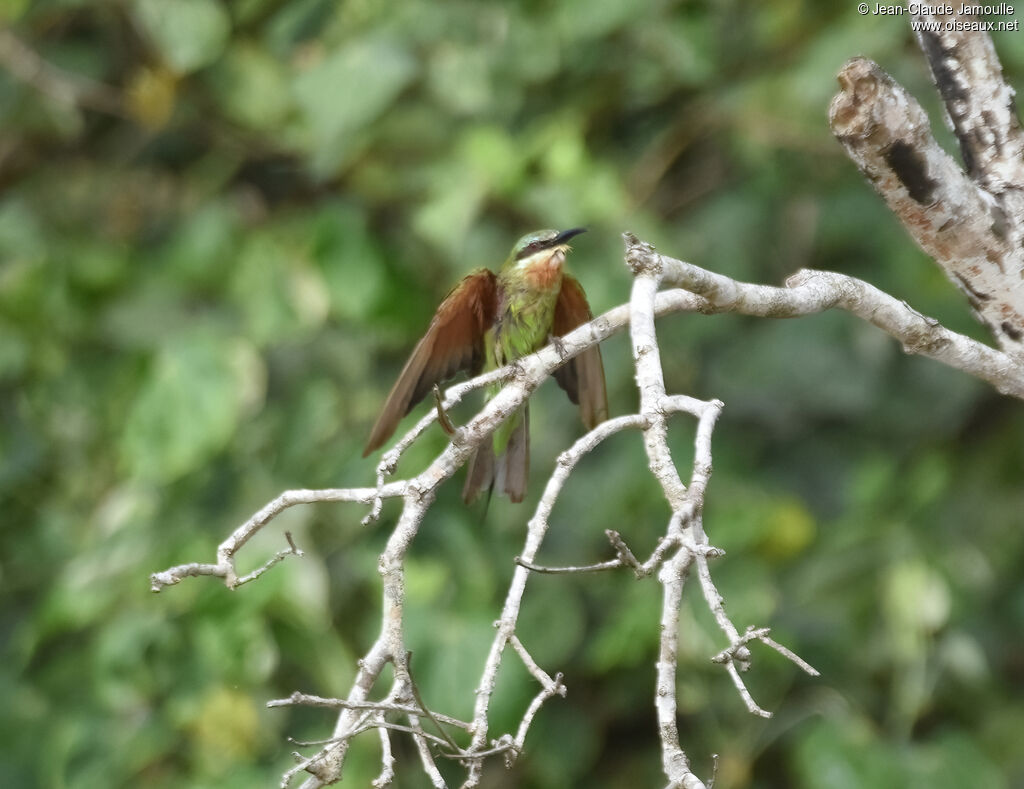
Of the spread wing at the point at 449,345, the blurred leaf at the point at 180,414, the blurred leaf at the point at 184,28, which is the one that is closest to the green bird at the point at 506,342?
the spread wing at the point at 449,345

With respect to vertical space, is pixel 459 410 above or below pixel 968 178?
above

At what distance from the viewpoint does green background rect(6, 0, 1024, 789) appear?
8.02 ft

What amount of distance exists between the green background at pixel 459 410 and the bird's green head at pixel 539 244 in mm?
230

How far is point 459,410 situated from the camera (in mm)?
2559

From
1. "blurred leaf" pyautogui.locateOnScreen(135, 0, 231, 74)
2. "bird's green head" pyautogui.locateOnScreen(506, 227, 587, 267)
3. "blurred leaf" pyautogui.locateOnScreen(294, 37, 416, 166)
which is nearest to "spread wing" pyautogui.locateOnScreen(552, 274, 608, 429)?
"bird's green head" pyautogui.locateOnScreen(506, 227, 587, 267)

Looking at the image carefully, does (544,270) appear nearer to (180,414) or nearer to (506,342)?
(506,342)

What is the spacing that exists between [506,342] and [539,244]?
26cm

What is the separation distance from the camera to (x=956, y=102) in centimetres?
150

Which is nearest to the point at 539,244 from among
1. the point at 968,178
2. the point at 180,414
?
the point at 180,414

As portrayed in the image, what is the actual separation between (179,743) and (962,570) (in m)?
1.72

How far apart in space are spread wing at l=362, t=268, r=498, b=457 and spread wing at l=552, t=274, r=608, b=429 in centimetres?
14

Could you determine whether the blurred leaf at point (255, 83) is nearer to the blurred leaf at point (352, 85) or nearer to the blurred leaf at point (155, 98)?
the blurred leaf at point (155, 98)

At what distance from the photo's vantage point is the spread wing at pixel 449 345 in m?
1.68

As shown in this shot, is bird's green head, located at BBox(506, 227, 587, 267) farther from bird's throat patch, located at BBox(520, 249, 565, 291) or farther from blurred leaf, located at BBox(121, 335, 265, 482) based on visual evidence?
blurred leaf, located at BBox(121, 335, 265, 482)
